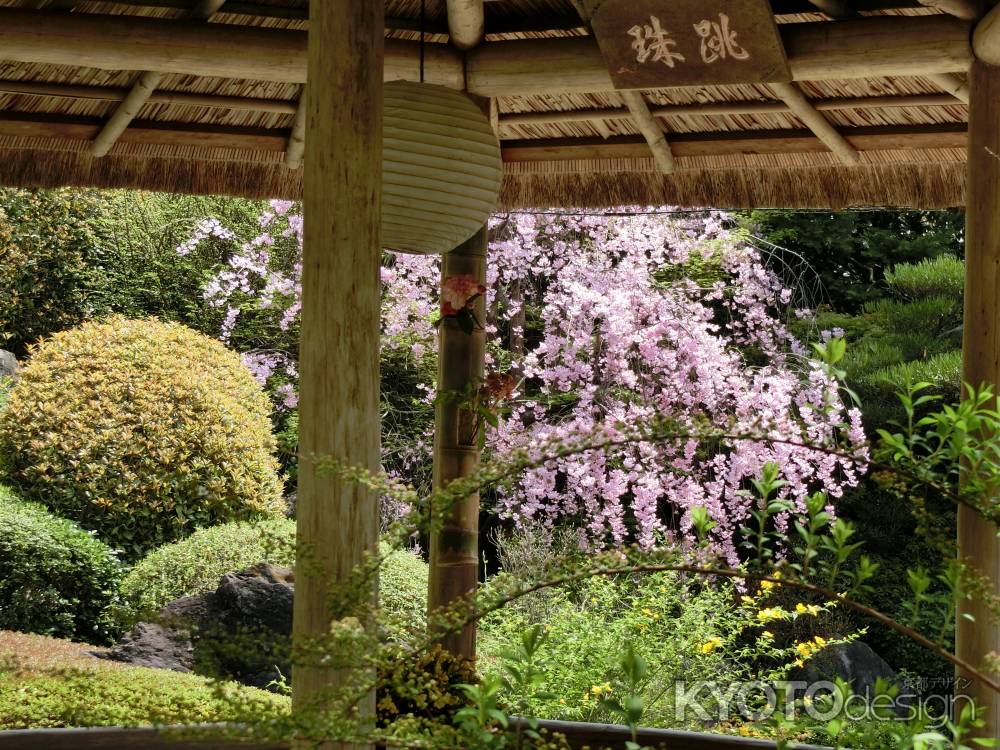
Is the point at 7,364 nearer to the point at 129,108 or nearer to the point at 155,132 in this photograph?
the point at 155,132

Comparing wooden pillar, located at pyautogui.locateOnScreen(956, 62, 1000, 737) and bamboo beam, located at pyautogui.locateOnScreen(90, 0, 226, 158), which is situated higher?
bamboo beam, located at pyautogui.locateOnScreen(90, 0, 226, 158)

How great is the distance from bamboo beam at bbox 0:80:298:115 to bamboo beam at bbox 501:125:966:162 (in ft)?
2.73

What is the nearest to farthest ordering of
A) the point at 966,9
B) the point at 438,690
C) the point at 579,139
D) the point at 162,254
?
1. the point at 438,690
2. the point at 966,9
3. the point at 579,139
4. the point at 162,254

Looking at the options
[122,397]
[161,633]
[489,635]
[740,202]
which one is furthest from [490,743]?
[122,397]

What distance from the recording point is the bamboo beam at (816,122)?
3.36m

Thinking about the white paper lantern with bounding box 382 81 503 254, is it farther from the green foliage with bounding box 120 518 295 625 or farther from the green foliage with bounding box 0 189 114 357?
the green foliage with bounding box 0 189 114 357

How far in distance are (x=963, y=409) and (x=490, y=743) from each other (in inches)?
27.4

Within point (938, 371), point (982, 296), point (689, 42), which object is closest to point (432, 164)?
point (689, 42)

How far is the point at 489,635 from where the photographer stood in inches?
203

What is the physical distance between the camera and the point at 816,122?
347 centimetres

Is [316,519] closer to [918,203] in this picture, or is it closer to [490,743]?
[490,743]

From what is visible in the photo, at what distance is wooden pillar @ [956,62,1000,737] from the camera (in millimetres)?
2510

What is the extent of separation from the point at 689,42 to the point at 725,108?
104cm

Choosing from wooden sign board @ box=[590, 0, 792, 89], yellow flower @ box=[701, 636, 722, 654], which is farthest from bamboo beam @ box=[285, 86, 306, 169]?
yellow flower @ box=[701, 636, 722, 654]
